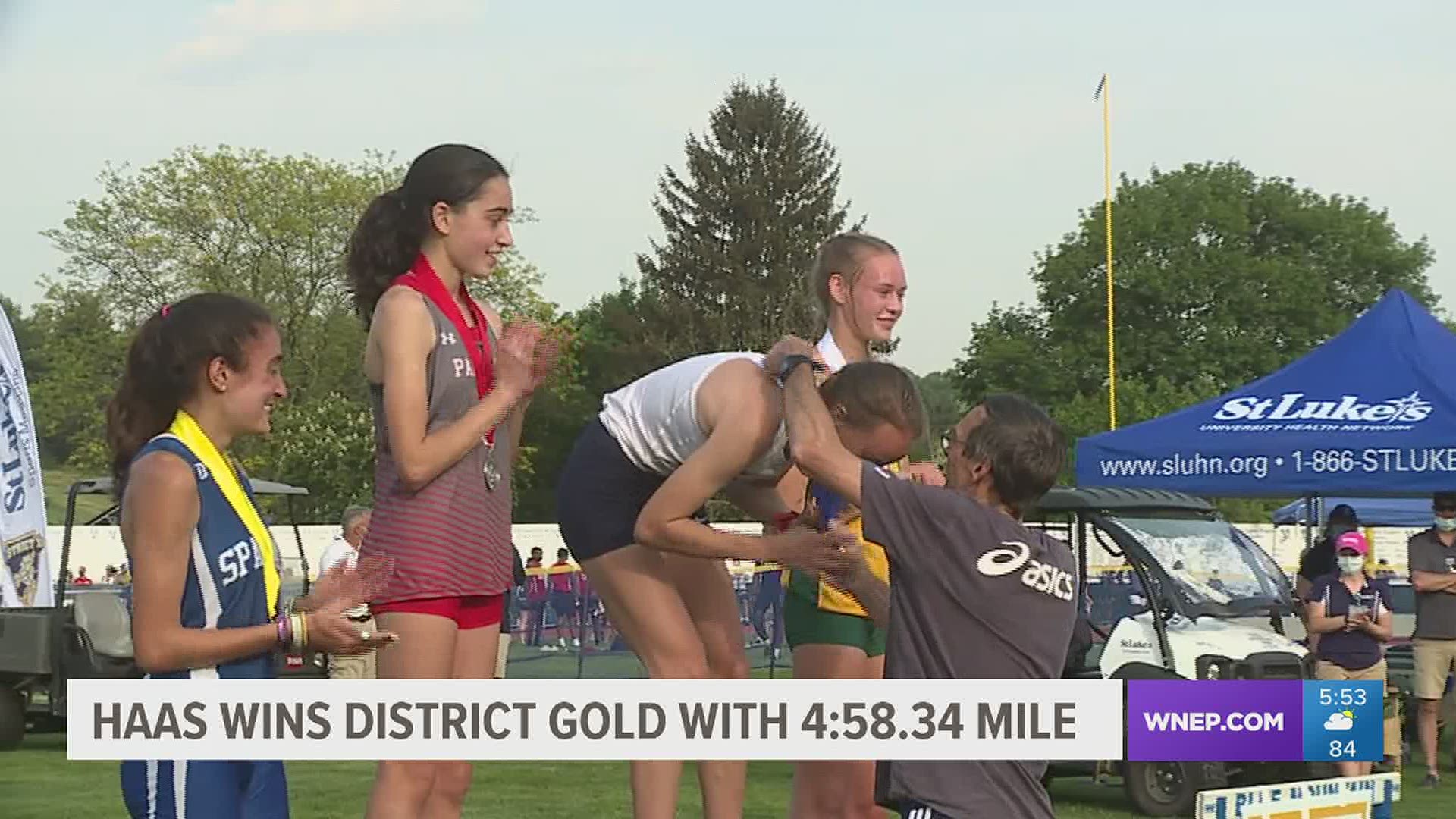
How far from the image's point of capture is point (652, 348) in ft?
240

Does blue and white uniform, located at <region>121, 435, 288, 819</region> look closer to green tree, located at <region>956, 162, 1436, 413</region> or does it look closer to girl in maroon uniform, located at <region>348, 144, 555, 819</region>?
girl in maroon uniform, located at <region>348, 144, 555, 819</region>

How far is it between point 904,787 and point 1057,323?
6535 centimetres

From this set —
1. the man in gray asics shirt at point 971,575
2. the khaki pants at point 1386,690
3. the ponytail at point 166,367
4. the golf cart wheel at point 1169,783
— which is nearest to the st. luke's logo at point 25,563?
the golf cart wheel at point 1169,783

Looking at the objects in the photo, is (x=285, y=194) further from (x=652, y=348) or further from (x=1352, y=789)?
(x=1352, y=789)

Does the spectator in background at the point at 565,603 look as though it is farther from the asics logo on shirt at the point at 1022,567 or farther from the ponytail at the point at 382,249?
the asics logo on shirt at the point at 1022,567

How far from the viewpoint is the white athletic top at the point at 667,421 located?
517 cm

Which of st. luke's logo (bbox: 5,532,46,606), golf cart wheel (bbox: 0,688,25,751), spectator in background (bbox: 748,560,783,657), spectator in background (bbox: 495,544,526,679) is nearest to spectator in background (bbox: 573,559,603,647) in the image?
spectator in background (bbox: 495,544,526,679)

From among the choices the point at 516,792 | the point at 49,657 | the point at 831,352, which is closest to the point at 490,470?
the point at 831,352

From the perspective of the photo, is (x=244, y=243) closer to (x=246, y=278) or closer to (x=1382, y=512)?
(x=246, y=278)

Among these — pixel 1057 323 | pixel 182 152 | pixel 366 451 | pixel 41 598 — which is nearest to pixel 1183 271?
pixel 1057 323

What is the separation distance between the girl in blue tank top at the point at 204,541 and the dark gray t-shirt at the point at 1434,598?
1099 centimetres

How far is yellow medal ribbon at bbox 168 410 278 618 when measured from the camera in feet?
13.3

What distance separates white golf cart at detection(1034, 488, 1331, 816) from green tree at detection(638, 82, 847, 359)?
6022 cm

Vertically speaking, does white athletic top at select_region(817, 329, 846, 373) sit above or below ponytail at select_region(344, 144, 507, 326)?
below
